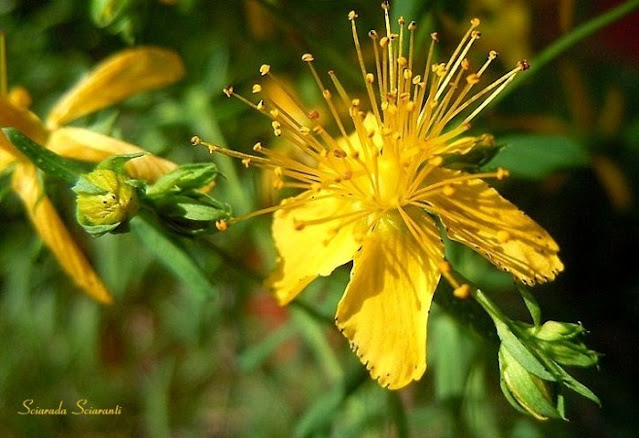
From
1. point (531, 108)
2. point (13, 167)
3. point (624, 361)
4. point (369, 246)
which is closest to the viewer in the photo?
point (369, 246)

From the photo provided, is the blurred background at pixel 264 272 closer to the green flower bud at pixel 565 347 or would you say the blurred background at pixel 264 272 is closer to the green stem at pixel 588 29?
the green stem at pixel 588 29

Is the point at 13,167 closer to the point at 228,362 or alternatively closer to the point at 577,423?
the point at 228,362

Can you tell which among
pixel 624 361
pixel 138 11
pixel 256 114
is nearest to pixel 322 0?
pixel 256 114

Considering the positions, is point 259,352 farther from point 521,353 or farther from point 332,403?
point 521,353

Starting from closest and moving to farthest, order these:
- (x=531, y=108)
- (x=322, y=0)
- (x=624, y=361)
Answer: (x=322, y=0)
(x=624, y=361)
(x=531, y=108)

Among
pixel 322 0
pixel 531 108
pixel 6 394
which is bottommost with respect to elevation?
pixel 6 394

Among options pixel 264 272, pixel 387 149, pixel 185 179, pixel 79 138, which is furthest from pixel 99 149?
pixel 264 272
